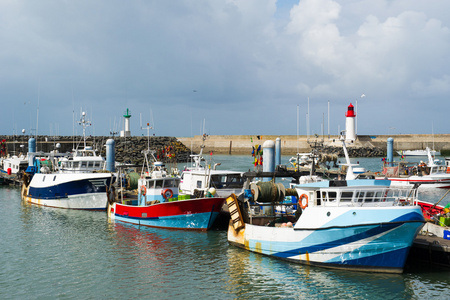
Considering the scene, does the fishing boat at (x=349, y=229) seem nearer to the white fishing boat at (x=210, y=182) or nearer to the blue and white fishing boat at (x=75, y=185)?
the white fishing boat at (x=210, y=182)

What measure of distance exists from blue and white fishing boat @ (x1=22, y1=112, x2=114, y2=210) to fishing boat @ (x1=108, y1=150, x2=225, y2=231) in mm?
3536

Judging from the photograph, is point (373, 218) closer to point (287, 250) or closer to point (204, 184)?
point (287, 250)

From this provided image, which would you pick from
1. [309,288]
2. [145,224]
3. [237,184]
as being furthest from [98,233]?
[309,288]

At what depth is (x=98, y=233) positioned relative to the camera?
2723 cm

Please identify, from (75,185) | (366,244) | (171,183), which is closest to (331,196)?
(366,244)

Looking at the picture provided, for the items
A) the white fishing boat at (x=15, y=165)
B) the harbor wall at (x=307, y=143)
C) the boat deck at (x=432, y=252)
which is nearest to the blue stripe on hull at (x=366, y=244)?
the boat deck at (x=432, y=252)

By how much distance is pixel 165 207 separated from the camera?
2691 cm

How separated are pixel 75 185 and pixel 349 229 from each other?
78.7 ft

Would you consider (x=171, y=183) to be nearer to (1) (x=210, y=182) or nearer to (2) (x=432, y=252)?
(1) (x=210, y=182)

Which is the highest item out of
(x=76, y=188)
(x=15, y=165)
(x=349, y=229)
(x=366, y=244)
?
(x=15, y=165)

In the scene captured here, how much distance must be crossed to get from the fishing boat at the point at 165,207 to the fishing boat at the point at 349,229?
5.44 metres

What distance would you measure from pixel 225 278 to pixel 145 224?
35.7 feet

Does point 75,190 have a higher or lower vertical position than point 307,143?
lower

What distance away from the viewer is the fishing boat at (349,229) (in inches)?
679
